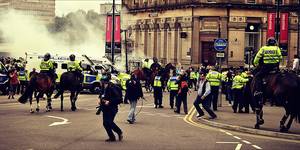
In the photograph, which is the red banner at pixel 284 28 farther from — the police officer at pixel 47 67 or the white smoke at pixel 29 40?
the police officer at pixel 47 67

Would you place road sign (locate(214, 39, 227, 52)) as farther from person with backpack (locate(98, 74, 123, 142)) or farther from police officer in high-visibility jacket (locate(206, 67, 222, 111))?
person with backpack (locate(98, 74, 123, 142))

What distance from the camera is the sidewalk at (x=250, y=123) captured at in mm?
20203

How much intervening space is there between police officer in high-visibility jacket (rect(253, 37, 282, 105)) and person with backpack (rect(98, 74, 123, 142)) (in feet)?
15.8

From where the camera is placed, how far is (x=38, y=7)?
10388 centimetres

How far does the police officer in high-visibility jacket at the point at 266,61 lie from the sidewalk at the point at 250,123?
3.82ft

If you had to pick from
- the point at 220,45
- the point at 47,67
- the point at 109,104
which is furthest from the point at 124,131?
the point at 220,45

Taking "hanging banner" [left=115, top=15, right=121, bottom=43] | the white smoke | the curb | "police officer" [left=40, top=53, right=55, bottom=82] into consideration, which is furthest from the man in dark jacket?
"hanging banner" [left=115, top=15, right=121, bottom=43]

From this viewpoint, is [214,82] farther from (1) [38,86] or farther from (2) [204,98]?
(1) [38,86]

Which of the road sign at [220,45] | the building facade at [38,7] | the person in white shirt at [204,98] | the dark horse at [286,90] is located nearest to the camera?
the dark horse at [286,90]

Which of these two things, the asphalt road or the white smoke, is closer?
the asphalt road

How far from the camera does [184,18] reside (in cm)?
6994

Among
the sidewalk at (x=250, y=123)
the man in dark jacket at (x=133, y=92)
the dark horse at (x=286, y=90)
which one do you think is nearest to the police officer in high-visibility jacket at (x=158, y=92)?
the sidewalk at (x=250, y=123)

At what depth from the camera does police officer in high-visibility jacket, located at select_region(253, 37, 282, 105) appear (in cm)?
2058

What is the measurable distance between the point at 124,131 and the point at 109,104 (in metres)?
2.69
